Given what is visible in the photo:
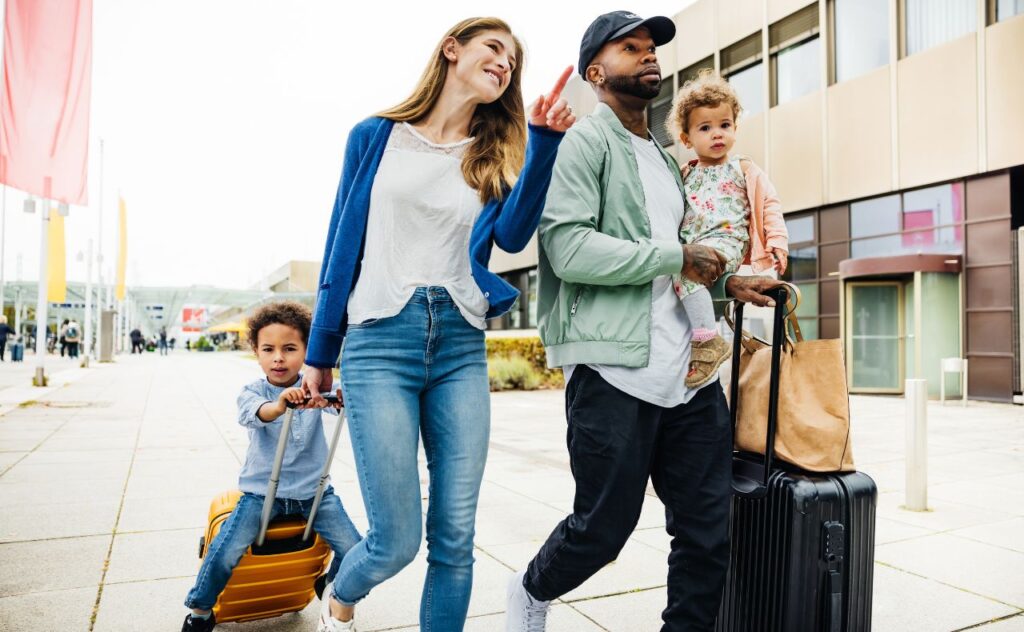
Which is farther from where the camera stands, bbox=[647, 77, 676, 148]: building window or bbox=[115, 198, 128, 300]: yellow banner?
bbox=[115, 198, 128, 300]: yellow banner

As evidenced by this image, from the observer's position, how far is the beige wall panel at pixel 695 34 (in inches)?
768

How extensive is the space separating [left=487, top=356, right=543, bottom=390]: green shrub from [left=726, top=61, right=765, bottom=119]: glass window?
8326mm

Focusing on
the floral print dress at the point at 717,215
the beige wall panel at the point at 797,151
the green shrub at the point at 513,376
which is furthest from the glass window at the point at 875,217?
the floral print dress at the point at 717,215

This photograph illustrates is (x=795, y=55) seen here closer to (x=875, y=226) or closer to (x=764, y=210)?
(x=875, y=226)

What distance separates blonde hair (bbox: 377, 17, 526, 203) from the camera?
229cm

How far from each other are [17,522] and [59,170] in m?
9.13

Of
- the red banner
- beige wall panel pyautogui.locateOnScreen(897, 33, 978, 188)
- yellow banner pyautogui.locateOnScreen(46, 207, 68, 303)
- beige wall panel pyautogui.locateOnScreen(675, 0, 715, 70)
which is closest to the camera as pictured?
the red banner

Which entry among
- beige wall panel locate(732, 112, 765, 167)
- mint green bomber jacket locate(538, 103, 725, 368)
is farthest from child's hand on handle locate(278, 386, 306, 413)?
beige wall panel locate(732, 112, 765, 167)

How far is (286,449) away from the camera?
2877 mm

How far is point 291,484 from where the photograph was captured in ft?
9.32

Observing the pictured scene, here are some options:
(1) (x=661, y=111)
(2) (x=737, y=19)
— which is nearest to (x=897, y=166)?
(2) (x=737, y=19)

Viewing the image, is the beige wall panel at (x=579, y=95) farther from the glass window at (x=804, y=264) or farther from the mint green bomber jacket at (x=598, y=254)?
the mint green bomber jacket at (x=598, y=254)

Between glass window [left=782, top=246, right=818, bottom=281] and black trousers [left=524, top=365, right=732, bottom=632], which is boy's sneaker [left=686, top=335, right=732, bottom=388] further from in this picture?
glass window [left=782, top=246, right=818, bottom=281]

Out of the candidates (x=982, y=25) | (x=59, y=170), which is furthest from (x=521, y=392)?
(x=982, y=25)
